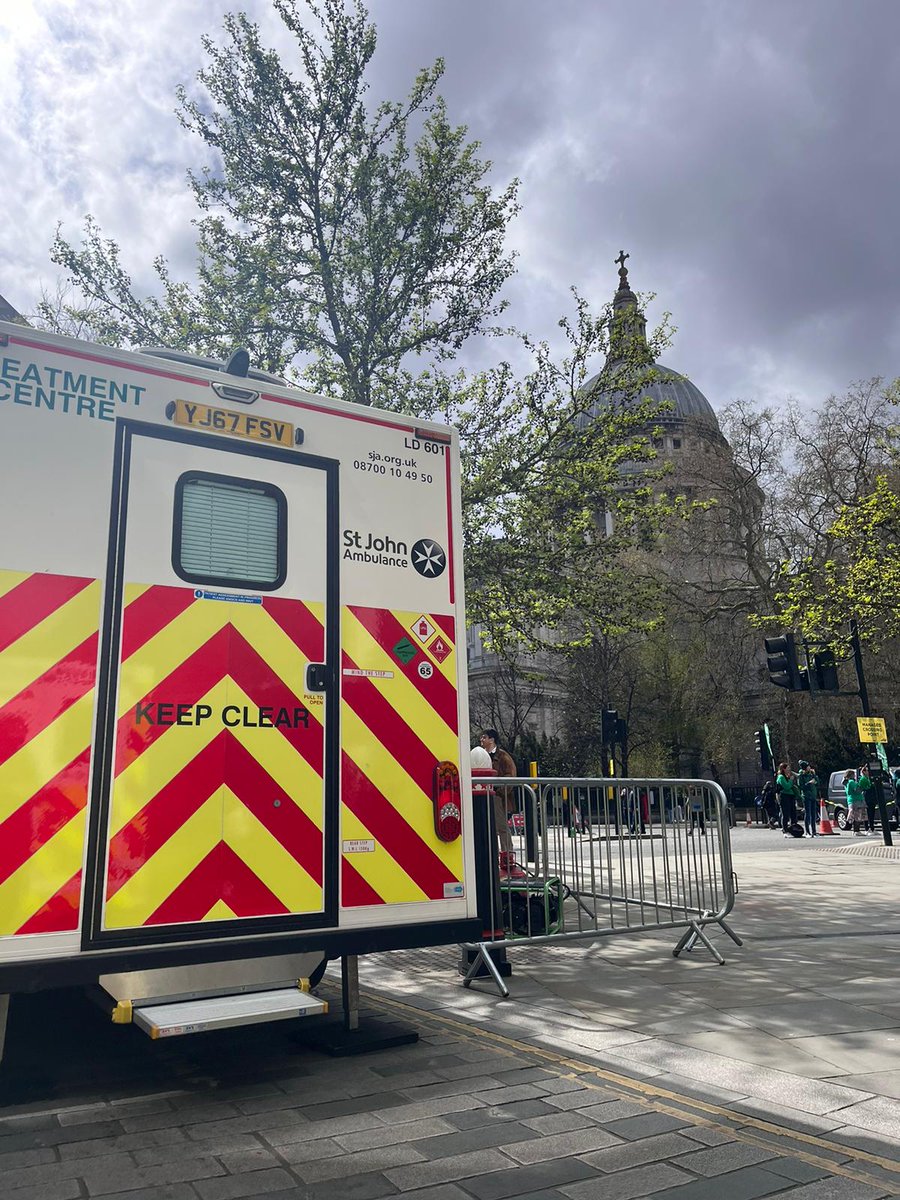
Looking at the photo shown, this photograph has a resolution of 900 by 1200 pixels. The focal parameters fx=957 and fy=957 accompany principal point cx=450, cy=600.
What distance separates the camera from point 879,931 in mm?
8758

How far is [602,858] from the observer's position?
7.42 m

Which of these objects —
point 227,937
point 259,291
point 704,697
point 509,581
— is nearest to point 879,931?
point 509,581

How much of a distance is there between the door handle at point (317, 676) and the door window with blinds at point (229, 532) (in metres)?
0.43

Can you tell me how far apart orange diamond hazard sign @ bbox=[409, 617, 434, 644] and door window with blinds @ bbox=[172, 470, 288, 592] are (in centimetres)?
78

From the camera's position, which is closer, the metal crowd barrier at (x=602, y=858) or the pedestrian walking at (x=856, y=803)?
the metal crowd barrier at (x=602, y=858)

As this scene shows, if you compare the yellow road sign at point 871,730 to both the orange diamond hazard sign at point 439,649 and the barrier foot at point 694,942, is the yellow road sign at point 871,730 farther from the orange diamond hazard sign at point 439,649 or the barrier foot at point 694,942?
the orange diamond hazard sign at point 439,649

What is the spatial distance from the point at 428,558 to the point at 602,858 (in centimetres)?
340

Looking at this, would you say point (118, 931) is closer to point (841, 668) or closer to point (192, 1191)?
point (192, 1191)

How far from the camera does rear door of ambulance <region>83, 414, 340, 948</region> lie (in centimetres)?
407

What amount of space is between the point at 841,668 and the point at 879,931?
96.6 ft

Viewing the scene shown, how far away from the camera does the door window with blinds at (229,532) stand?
4.47 meters

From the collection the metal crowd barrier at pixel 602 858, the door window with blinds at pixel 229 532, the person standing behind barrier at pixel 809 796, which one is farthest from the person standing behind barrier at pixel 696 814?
the person standing behind barrier at pixel 809 796

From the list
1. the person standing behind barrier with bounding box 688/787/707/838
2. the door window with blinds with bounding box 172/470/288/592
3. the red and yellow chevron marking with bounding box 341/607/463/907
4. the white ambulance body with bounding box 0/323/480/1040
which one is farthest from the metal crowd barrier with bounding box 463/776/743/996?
the door window with blinds with bounding box 172/470/288/592

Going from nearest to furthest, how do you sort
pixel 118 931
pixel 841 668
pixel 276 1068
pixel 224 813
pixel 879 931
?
pixel 118 931, pixel 224 813, pixel 276 1068, pixel 879 931, pixel 841 668
